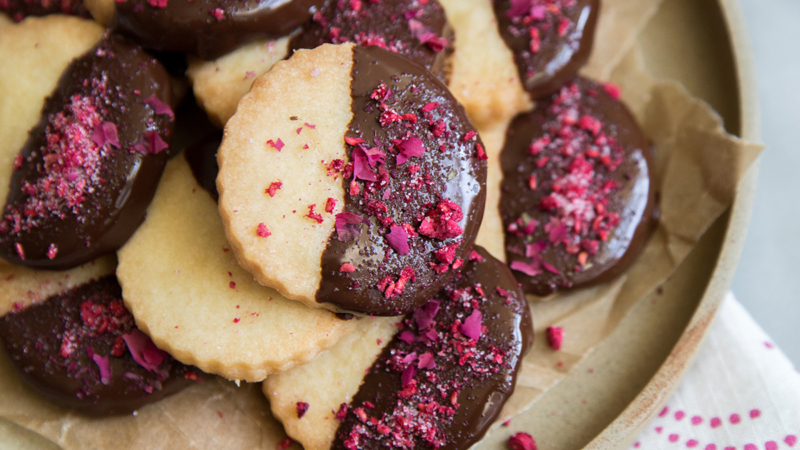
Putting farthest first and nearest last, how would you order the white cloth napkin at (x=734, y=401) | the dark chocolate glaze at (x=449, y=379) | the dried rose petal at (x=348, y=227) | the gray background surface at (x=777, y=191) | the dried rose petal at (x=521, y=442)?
the gray background surface at (x=777, y=191) → the white cloth napkin at (x=734, y=401) → the dried rose petal at (x=521, y=442) → the dark chocolate glaze at (x=449, y=379) → the dried rose petal at (x=348, y=227)

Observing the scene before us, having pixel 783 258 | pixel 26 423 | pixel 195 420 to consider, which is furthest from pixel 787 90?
pixel 26 423

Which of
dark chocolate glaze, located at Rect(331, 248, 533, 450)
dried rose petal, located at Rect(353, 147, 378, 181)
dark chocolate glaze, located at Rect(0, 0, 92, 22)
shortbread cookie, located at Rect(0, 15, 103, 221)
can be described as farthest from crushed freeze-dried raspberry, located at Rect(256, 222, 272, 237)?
dark chocolate glaze, located at Rect(0, 0, 92, 22)

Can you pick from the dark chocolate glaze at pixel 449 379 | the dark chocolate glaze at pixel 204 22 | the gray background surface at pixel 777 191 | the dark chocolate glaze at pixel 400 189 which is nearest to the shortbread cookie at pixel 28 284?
the dark chocolate glaze at pixel 204 22

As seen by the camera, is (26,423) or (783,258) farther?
(783,258)

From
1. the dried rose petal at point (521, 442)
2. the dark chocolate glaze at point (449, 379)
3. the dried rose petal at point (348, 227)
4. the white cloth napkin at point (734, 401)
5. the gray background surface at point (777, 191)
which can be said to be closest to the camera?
the dried rose petal at point (348, 227)

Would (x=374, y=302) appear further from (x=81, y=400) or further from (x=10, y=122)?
(x=10, y=122)

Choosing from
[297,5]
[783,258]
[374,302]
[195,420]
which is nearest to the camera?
[374,302]

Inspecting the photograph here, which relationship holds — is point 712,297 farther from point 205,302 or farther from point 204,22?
point 204,22

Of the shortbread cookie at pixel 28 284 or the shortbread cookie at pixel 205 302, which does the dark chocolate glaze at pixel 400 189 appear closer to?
the shortbread cookie at pixel 205 302
